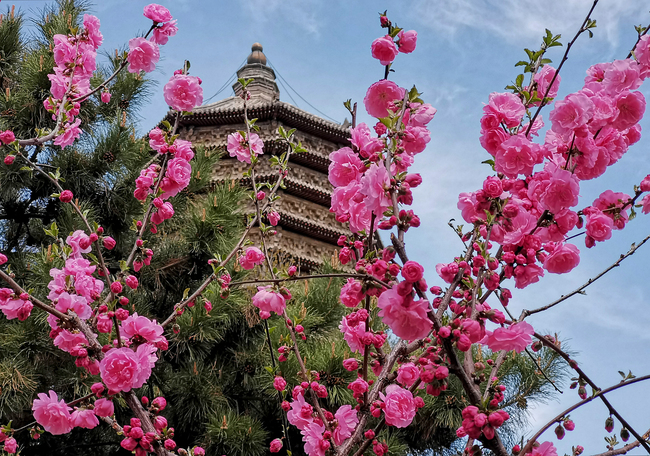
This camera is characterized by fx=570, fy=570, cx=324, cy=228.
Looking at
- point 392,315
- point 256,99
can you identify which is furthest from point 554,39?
point 256,99

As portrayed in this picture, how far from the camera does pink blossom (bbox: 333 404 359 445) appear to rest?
1.81 m

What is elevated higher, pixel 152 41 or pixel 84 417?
pixel 152 41

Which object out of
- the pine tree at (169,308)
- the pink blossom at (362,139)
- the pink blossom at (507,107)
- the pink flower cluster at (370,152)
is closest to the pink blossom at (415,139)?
the pink flower cluster at (370,152)

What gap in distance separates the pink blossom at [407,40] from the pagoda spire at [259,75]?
11.7 metres

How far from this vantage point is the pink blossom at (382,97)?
188 centimetres

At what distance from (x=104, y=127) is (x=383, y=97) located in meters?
6.36

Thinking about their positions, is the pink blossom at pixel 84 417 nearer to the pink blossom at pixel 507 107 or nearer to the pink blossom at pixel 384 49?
the pink blossom at pixel 384 49

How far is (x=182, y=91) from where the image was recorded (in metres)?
2.49

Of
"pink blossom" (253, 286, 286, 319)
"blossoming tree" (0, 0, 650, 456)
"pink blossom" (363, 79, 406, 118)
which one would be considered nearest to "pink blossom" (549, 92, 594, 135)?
"blossoming tree" (0, 0, 650, 456)

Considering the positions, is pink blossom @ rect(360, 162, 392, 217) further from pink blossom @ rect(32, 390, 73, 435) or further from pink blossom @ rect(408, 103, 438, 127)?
pink blossom @ rect(32, 390, 73, 435)

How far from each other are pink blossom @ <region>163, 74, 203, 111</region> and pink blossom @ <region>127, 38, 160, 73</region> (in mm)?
368

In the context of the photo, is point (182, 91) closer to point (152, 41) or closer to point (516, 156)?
point (152, 41)

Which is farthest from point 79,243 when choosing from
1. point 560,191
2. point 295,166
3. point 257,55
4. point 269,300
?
point 257,55

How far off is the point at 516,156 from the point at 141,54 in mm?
1910
